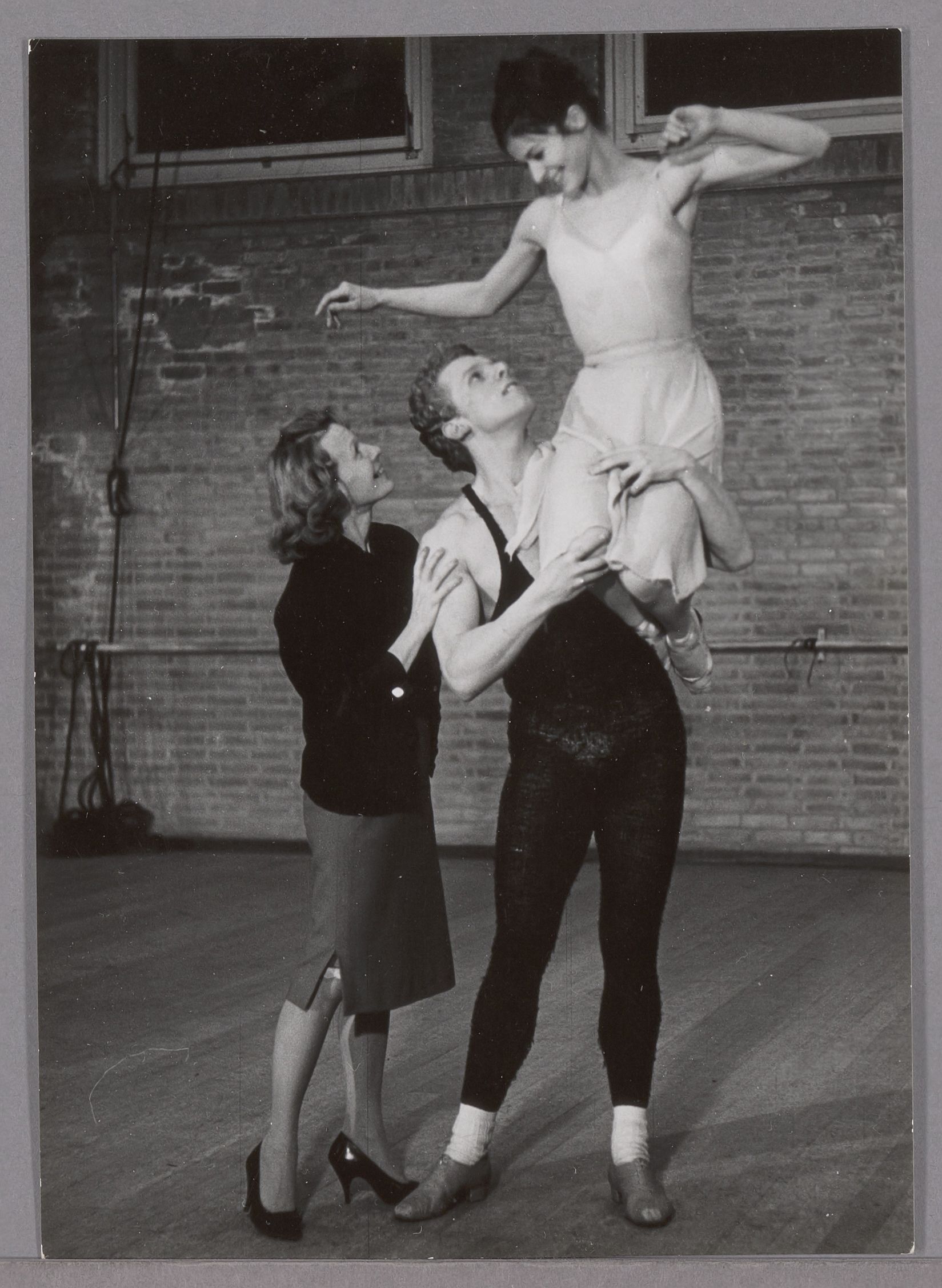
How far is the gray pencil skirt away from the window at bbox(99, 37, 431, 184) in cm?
156

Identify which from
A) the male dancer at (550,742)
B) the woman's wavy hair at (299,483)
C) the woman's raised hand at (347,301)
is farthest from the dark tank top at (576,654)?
the woman's raised hand at (347,301)

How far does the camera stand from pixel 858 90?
3230mm

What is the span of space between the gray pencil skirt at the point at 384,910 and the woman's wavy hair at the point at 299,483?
2.13 ft

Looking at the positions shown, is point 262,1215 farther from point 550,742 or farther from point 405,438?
point 405,438

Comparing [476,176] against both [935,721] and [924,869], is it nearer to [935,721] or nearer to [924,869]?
[935,721]

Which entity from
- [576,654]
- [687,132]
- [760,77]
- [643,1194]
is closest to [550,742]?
[576,654]

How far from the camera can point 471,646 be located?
10.2ft

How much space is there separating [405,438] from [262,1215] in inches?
71.6

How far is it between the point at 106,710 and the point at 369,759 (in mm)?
683

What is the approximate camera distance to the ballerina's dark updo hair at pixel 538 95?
10.5ft

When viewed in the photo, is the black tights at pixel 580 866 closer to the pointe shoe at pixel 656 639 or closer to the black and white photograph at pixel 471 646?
the black and white photograph at pixel 471 646

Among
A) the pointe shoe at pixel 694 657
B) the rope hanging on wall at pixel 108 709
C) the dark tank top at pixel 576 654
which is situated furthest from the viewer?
the rope hanging on wall at pixel 108 709

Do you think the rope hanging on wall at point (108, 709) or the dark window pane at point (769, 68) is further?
the rope hanging on wall at point (108, 709)

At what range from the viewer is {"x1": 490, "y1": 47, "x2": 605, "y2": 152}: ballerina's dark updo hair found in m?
3.19
